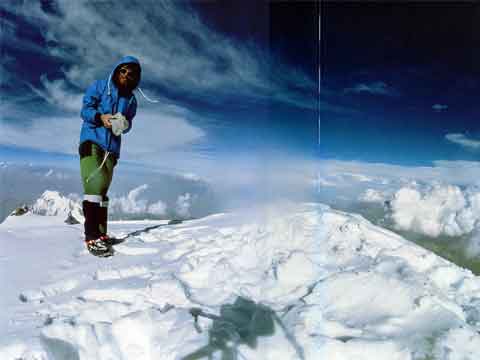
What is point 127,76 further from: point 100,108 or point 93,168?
point 93,168

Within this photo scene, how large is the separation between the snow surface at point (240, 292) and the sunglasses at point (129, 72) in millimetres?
635

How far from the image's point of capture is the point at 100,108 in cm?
116

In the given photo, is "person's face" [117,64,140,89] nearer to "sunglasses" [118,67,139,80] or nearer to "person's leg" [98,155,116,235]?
"sunglasses" [118,67,139,80]

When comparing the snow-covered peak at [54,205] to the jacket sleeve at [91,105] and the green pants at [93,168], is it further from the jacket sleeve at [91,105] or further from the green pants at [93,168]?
the jacket sleeve at [91,105]

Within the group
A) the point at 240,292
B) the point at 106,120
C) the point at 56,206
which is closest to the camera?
the point at 240,292

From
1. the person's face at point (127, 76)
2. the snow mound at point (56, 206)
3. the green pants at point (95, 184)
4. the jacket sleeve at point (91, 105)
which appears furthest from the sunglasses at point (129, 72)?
the snow mound at point (56, 206)

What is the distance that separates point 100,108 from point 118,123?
0.28ft

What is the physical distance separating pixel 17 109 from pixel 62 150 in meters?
0.23

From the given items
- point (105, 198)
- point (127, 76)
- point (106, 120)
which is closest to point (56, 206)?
point (105, 198)

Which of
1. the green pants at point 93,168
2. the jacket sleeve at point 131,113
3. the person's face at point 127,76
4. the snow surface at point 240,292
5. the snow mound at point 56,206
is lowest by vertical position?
the snow surface at point 240,292

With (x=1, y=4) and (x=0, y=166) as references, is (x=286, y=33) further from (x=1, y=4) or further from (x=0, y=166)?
(x=0, y=166)

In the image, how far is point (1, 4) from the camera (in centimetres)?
116

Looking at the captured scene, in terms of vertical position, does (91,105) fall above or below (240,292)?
above

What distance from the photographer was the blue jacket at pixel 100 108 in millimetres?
1148
